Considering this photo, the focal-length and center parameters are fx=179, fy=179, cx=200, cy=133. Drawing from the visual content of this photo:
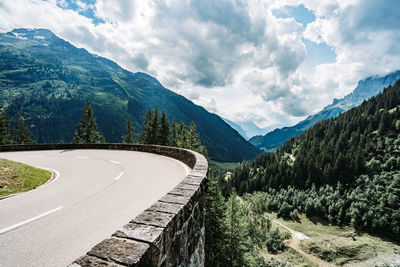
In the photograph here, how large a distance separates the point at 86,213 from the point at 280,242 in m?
63.1

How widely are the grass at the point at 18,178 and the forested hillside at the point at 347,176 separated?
8505 centimetres

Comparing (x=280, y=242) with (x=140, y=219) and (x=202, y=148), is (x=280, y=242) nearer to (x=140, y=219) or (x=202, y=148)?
(x=202, y=148)

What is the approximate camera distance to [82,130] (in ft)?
130

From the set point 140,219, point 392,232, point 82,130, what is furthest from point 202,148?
point 392,232

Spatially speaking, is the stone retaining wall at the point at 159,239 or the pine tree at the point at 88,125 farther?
the pine tree at the point at 88,125

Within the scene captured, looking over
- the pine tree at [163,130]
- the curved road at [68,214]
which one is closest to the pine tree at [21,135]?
the pine tree at [163,130]

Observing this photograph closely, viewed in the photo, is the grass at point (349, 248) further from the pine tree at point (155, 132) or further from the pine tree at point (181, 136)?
the pine tree at point (155, 132)

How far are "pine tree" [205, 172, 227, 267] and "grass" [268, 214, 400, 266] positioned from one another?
46.0 meters

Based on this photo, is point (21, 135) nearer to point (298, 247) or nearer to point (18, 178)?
point (18, 178)

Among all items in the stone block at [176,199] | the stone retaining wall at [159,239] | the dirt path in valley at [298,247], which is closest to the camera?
the stone retaining wall at [159,239]

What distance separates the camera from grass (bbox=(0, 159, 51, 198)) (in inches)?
279

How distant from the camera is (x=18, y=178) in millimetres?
7949

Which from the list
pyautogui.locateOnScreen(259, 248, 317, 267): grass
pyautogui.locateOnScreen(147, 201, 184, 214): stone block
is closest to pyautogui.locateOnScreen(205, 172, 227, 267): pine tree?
pyautogui.locateOnScreen(147, 201, 184, 214): stone block

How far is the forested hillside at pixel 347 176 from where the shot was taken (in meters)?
71.1
